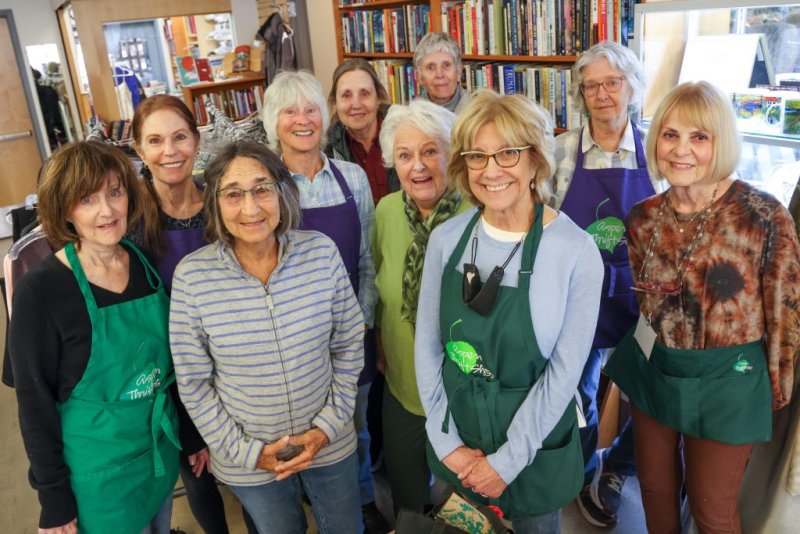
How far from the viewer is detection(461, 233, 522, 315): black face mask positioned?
1.41 m

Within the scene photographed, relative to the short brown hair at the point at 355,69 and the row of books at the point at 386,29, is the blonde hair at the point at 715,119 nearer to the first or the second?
the short brown hair at the point at 355,69

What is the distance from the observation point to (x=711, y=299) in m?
1.58

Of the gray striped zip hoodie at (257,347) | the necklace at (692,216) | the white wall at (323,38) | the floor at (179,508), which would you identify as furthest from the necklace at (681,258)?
the white wall at (323,38)

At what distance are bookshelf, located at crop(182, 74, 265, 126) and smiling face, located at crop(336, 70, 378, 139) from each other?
4584 millimetres

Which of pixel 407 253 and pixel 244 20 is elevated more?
pixel 244 20

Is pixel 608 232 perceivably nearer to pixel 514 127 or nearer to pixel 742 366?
pixel 742 366

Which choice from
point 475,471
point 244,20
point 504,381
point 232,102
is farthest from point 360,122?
point 244,20

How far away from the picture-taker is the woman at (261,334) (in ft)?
5.06

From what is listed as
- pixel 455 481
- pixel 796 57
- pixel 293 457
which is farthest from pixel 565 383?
pixel 796 57

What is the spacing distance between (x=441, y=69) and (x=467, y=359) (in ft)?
6.05

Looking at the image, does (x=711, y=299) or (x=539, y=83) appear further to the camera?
(x=539, y=83)

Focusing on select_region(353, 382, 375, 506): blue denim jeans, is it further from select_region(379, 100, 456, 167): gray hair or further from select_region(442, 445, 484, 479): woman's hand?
select_region(379, 100, 456, 167): gray hair

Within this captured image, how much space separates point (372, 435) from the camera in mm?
2506

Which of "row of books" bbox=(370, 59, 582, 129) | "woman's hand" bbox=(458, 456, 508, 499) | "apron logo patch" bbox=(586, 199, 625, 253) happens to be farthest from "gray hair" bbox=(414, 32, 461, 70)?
"woman's hand" bbox=(458, 456, 508, 499)
